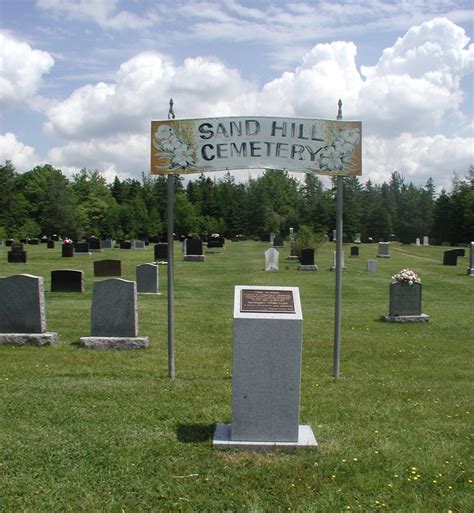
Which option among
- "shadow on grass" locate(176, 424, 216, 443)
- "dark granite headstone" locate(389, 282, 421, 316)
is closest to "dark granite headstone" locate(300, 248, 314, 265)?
"dark granite headstone" locate(389, 282, 421, 316)

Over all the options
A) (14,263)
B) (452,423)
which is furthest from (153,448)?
(14,263)

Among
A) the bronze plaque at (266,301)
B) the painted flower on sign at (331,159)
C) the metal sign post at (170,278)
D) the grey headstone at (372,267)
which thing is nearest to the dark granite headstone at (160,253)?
the grey headstone at (372,267)

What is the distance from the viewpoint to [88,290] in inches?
795

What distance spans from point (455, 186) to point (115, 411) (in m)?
96.1

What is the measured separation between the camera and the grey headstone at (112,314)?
35.0 ft

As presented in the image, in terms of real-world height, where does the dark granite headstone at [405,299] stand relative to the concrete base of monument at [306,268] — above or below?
above

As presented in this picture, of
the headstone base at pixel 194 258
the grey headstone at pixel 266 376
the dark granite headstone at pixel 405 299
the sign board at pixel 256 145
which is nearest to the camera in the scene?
the grey headstone at pixel 266 376

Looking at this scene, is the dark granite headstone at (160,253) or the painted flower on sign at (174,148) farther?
the dark granite headstone at (160,253)

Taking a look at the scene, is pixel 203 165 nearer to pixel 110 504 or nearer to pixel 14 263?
pixel 110 504

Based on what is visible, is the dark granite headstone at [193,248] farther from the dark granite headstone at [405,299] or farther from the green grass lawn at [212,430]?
the green grass lawn at [212,430]

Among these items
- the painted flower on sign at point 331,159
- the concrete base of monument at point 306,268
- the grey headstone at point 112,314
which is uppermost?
the painted flower on sign at point 331,159

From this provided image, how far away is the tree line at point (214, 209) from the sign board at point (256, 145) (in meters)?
63.0

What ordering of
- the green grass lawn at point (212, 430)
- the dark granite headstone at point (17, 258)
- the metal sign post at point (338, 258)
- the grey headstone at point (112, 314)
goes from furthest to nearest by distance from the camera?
the dark granite headstone at point (17, 258) → the grey headstone at point (112, 314) → the metal sign post at point (338, 258) → the green grass lawn at point (212, 430)

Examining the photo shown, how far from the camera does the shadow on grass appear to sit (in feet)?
19.2
